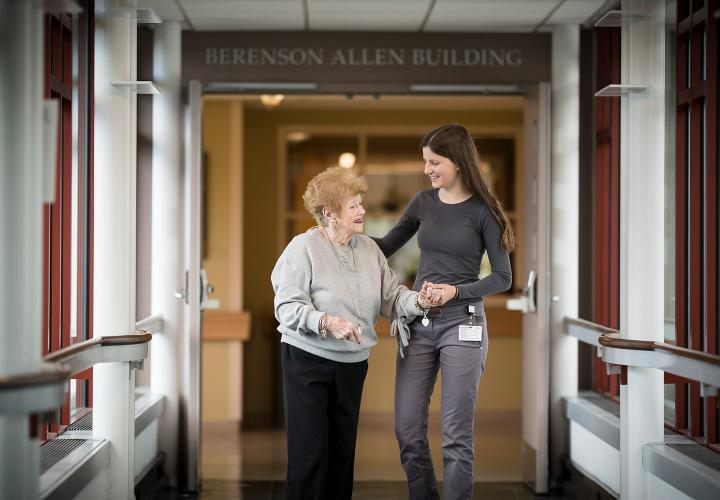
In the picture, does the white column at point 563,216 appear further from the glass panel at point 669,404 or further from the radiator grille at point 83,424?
the radiator grille at point 83,424

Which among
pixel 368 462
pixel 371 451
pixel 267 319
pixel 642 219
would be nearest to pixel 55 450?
pixel 642 219

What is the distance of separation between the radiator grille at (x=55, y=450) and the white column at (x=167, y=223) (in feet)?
4.78

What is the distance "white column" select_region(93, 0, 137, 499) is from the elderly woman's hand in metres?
0.98

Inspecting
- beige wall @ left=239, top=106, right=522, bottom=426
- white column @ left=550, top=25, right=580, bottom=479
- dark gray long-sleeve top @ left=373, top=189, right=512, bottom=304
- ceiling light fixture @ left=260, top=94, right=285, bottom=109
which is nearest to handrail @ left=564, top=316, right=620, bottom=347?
white column @ left=550, top=25, right=580, bottom=479

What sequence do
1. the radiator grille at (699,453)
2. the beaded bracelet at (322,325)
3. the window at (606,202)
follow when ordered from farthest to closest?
1. the window at (606,202)
2. the radiator grille at (699,453)
3. the beaded bracelet at (322,325)

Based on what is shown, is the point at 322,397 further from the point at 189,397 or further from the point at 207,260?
the point at 207,260

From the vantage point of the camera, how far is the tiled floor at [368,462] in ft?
17.0

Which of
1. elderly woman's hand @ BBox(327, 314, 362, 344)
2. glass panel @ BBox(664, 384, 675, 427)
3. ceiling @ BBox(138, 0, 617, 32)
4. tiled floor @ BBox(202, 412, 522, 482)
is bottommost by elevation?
tiled floor @ BBox(202, 412, 522, 482)

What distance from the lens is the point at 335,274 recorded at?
342cm

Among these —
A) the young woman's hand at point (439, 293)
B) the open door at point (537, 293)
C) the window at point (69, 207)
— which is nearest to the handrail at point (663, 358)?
the young woman's hand at point (439, 293)

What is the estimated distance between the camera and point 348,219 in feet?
11.4

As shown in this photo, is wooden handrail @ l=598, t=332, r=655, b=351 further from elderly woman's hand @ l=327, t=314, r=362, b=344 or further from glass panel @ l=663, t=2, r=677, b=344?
elderly woman's hand @ l=327, t=314, r=362, b=344

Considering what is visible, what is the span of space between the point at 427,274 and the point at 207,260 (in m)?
4.21

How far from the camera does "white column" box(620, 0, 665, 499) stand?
359 centimetres
